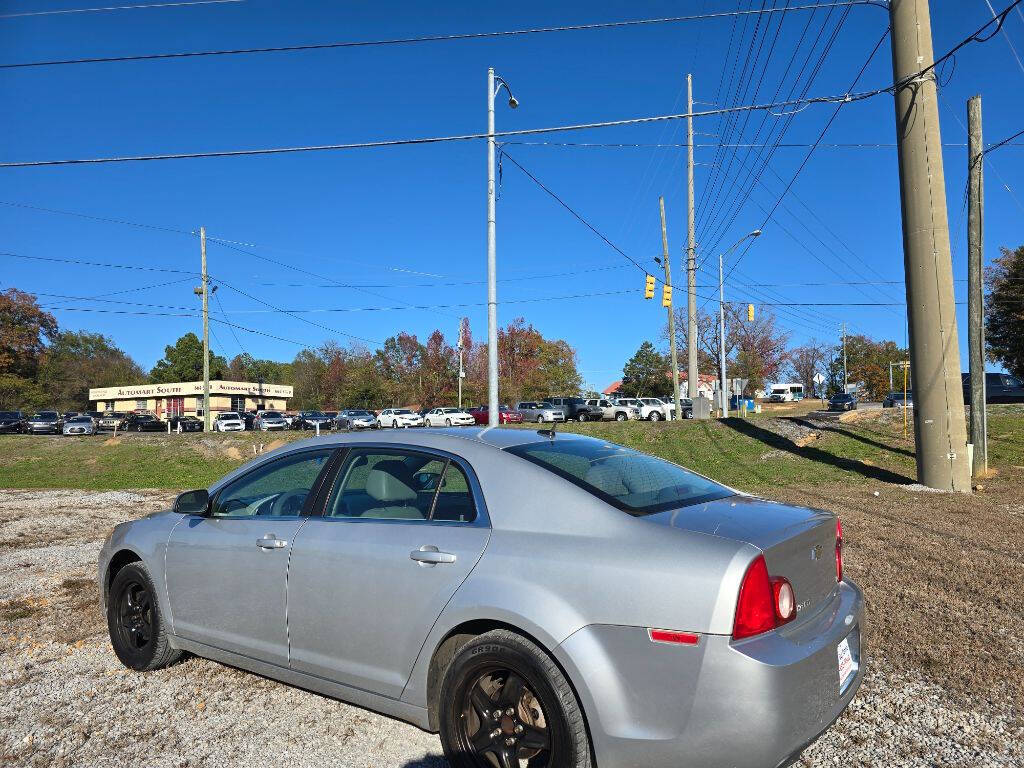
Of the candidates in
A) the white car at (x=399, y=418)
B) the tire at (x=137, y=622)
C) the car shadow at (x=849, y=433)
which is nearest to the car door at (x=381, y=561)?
the tire at (x=137, y=622)

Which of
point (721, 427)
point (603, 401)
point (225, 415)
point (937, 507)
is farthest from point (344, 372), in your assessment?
point (937, 507)

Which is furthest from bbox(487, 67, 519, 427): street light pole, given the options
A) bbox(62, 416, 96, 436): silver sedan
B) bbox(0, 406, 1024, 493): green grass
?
bbox(62, 416, 96, 436): silver sedan

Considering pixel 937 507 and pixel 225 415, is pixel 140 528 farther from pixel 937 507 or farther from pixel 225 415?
pixel 225 415

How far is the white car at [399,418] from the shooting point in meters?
49.8

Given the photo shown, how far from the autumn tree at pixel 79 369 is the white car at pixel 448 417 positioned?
50.8m

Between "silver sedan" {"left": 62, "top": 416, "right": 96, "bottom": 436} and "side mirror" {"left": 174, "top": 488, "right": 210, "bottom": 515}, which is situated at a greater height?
"side mirror" {"left": 174, "top": 488, "right": 210, "bottom": 515}

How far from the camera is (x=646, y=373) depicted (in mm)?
85125

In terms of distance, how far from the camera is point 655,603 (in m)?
2.42

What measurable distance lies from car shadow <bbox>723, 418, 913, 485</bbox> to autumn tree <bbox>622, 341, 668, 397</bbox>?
205 feet

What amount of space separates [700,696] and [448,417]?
4753 cm

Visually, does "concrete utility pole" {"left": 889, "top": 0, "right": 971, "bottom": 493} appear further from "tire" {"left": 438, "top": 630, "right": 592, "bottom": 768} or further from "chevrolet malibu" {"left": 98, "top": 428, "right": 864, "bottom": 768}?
"tire" {"left": 438, "top": 630, "right": 592, "bottom": 768}

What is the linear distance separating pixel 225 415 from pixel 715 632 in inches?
2170

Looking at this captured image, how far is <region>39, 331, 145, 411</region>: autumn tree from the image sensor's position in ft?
266

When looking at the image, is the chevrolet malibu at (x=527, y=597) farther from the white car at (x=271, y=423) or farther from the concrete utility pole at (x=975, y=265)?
the white car at (x=271, y=423)
